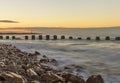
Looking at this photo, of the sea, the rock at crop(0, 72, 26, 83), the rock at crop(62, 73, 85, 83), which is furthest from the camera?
the sea

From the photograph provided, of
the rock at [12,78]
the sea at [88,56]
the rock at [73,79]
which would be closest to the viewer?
the rock at [12,78]

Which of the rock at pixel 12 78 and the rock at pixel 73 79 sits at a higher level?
the rock at pixel 12 78

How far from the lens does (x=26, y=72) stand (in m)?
9.42

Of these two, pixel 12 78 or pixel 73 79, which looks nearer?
pixel 12 78

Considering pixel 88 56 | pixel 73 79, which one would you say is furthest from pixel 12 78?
pixel 88 56

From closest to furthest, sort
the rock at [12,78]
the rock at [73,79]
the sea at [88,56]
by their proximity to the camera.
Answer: the rock at [12,78] < the rock at [73,79] < the sea at [88,56]

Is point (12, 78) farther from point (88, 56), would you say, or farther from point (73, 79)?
point (88, 56)

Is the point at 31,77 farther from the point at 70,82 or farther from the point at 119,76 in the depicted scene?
the point at 119,76

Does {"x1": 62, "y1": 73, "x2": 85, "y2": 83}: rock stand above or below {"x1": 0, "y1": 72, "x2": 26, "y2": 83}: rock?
below

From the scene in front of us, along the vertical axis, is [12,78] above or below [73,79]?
above

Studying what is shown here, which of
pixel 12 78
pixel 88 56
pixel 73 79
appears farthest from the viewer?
pixel 88 56

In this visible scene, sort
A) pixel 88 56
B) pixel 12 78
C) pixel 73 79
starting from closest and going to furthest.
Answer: pixel 12 78 → pixel 73 79 → pixel 88 56

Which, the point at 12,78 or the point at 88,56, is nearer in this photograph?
the point at 12,78

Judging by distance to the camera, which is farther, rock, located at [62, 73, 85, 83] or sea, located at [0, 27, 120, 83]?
sea, located at [0, 27, 120, 83]
